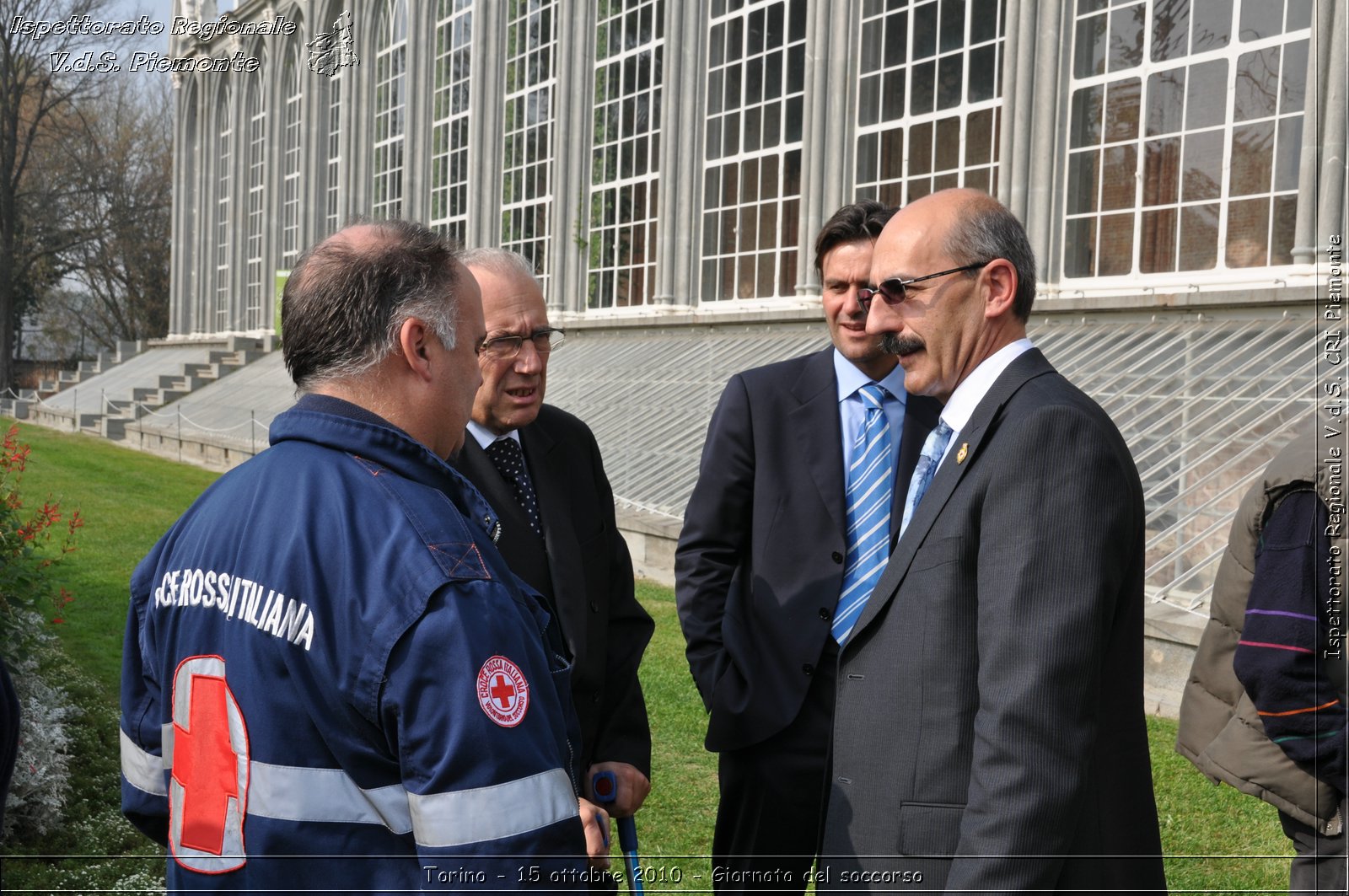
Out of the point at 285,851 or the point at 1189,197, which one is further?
the point at 1189,197

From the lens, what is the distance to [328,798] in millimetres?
1654

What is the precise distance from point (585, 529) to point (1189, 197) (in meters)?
9.44

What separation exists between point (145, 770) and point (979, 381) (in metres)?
1.82

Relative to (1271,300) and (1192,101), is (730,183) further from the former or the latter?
(1271,300)

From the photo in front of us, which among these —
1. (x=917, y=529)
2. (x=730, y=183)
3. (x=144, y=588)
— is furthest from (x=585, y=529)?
(x=730, y=183)

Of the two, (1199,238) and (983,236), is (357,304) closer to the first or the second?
(983,236)

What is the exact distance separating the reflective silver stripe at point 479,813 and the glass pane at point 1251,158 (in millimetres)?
10509

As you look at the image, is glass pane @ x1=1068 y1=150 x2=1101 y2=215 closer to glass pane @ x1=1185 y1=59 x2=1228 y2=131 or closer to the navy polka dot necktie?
glass pane @ x1=1185 y1=59 x2=1228 y2=131

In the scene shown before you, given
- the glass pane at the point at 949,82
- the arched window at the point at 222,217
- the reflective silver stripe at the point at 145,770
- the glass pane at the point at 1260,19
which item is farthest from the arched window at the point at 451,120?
the reflective silver stripe at the point at 145,770

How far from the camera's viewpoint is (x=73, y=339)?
54.7 metres

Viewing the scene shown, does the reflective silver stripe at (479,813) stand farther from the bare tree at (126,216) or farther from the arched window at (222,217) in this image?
the bare tree at (126,216)

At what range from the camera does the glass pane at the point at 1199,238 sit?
10.5 metres

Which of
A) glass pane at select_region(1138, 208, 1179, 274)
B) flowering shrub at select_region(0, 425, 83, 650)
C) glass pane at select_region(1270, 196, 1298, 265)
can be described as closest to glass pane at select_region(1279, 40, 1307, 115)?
glass pane at select_region(1270, 196, 1298, 265)

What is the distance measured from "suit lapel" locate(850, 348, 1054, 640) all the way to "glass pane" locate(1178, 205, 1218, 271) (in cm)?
931
